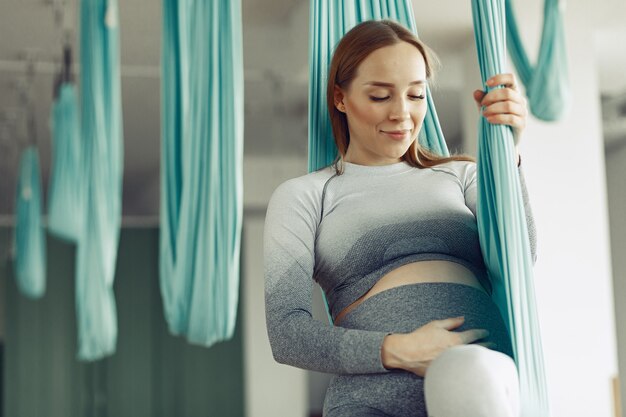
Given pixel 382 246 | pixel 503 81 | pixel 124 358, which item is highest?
pixel 503 81

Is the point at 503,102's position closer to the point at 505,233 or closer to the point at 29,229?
the point at 505,233

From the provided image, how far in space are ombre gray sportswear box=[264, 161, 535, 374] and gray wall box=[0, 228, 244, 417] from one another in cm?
713

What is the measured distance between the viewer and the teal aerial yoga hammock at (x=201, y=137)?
224cm

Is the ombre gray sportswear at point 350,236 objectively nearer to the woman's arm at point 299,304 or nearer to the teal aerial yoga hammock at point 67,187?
the woman's arm at point 299,304

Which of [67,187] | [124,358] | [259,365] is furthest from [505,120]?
[124,358]

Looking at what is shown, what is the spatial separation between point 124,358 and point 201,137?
6563 millimetres

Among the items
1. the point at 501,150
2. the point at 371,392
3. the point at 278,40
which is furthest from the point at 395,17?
the point at 278,40

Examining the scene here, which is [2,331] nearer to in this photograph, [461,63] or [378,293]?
[461,63]

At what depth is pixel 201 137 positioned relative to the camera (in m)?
2.26

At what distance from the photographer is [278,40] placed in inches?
176

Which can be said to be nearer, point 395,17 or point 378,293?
point 378,293

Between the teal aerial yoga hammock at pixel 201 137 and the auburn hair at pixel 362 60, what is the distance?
2.86 ft

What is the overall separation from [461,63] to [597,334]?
1.62m

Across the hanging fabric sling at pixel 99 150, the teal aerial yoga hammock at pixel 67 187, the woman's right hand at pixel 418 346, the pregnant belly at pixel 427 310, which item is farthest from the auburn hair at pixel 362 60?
the teal aerial yoga hammock at pixel 67 187
